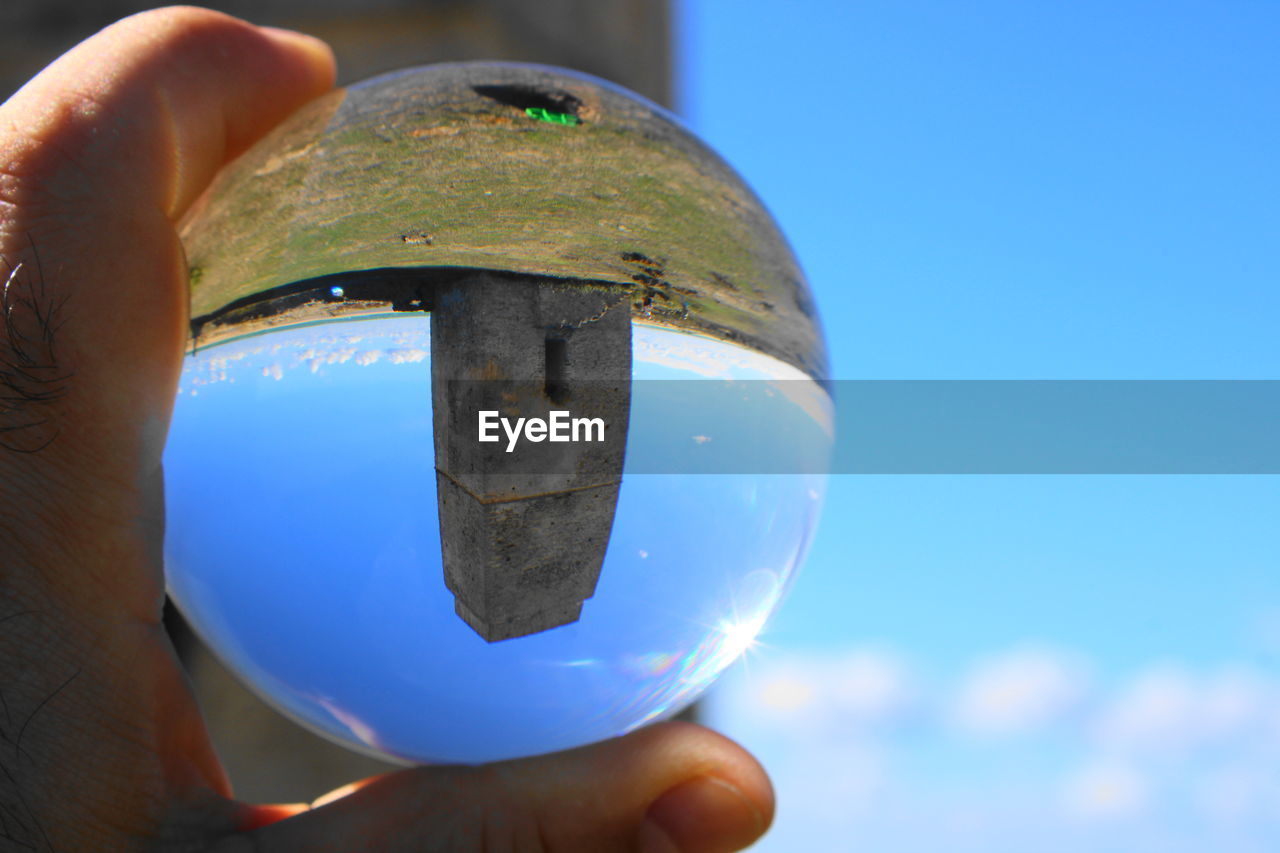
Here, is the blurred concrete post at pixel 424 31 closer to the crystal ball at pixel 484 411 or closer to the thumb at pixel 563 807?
the crystal ball at pixel 484 411

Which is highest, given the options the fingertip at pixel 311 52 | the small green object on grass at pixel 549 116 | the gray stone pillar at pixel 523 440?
the small green object on grass at pixel 549 116

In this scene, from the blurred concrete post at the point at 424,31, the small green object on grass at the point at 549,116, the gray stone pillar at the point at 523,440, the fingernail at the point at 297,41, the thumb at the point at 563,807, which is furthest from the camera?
the blurred concrete post at the point at 424,31

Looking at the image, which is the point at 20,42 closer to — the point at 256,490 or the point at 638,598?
the point at 256,490

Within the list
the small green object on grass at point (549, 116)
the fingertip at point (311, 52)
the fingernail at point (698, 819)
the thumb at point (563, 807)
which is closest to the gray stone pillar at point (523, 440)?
the small green object on grass at point (549, 116)

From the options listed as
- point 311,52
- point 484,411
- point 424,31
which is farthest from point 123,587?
point 424,31

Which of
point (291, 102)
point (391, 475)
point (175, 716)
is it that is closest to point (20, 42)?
point (291, 102)
